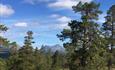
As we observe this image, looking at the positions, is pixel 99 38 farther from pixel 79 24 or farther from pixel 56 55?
pixel 56 55

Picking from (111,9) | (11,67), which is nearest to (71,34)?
(111,9)

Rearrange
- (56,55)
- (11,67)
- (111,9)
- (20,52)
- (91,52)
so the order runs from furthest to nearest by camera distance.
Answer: (56,55) → (11,67) → (20,52) → (111,9) → (91,52)

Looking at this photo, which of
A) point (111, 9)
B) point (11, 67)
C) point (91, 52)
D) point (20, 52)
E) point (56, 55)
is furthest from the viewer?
point (56, 55)

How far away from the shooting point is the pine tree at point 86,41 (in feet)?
161

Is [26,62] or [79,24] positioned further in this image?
[26,62]

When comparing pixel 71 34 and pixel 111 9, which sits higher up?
pixel 111 9

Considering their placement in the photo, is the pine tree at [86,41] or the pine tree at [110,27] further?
the pine tree at [110,27]

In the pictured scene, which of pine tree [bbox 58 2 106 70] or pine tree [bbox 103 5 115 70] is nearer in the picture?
pine tree [bbox 58 2 106 70]

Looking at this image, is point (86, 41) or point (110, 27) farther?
point (110, 27)

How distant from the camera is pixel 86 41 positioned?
162ft

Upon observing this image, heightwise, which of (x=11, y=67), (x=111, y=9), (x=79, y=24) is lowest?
(x=11, y=67)

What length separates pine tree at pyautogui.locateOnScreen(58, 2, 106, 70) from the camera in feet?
161

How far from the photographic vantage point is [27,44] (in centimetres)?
7588

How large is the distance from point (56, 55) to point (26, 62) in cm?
8050
